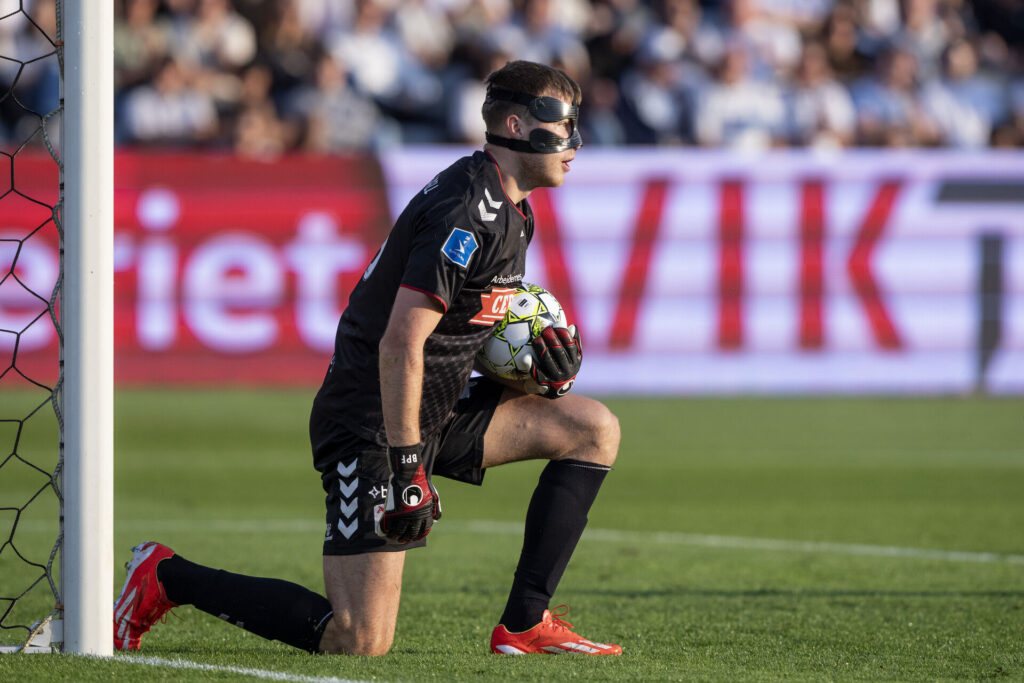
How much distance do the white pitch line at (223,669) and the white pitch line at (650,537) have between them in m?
3.25

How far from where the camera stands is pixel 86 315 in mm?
4152

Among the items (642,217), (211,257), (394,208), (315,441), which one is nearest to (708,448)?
(642,217)

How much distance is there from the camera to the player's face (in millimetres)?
4527

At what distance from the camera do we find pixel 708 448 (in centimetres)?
1070

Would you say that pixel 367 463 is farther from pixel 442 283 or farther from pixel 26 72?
pixel 26 72

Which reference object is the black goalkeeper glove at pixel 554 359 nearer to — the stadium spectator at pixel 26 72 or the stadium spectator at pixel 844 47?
the stadium spectator at pixel 26 72

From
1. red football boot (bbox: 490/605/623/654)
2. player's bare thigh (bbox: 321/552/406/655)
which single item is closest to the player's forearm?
player's bare thigh (bbox: 321/552/406/655)

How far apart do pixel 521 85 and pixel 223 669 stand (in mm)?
2016

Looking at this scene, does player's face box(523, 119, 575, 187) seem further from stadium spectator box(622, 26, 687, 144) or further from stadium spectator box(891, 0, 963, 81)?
stadium spectator box(891, 0, 963, 81)

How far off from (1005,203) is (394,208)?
17.1ft

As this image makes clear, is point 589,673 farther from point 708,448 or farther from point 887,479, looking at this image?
point 708,448

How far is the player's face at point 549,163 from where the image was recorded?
14.9ft

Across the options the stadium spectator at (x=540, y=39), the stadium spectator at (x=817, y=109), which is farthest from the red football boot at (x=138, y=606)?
the stadium spectator at (x=540, y=39)

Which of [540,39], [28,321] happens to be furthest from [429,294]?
[540,39]
